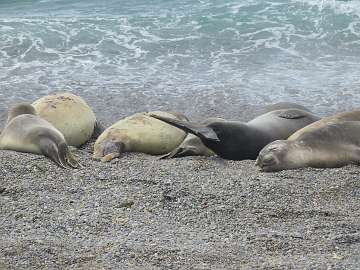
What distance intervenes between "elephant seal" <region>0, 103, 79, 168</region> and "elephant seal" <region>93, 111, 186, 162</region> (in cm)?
45

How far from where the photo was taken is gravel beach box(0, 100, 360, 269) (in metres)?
3.67

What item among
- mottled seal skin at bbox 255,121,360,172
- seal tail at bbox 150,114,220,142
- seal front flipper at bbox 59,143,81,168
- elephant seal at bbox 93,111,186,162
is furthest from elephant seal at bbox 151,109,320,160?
seal front flipper at bbox 59,143,81,168

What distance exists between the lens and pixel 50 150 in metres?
5.65

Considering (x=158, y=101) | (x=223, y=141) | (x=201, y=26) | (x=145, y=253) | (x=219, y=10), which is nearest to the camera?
(x=145, y=253)

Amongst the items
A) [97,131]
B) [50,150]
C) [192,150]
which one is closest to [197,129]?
[192,150]

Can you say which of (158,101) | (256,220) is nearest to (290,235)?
(256,220)

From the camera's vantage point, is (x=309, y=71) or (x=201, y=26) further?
(x=201, y=26)

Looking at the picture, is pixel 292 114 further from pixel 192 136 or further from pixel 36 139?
pixel 36 139

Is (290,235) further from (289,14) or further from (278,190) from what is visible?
(289,14)

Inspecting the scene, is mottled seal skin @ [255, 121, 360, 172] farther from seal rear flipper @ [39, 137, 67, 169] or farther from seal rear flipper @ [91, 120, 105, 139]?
seal rear flipper @ [91, 120, 105, 139]

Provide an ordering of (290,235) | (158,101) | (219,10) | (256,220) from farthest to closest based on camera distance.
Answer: (219,10) < (158,101) < (256,220) < (290,235)

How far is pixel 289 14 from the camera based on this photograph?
1335 cm

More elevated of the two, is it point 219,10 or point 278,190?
point 278,190

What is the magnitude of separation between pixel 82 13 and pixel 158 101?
595cm
